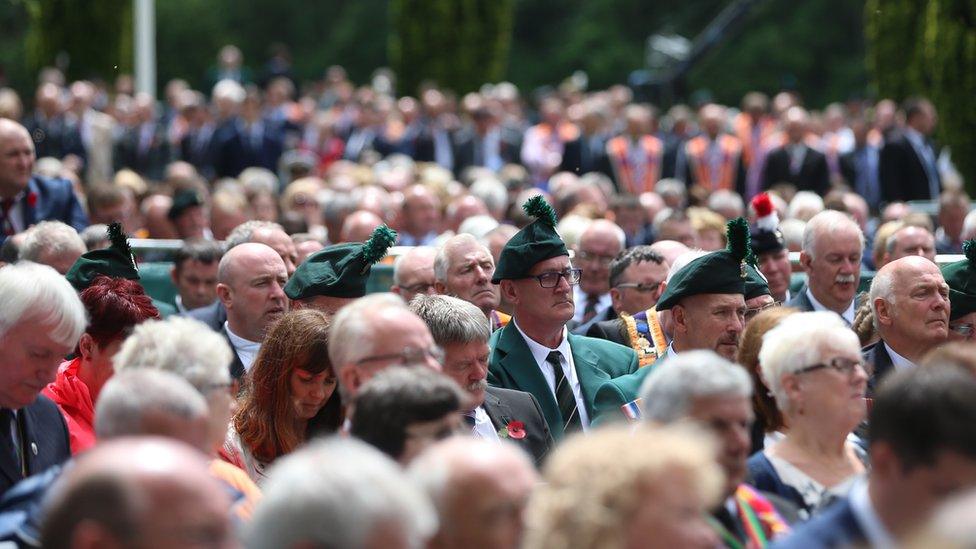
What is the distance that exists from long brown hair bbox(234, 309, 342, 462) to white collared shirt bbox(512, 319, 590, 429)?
65.6 inches

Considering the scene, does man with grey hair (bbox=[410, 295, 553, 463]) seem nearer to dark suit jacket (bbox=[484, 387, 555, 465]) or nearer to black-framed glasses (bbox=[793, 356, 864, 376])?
dark suit jacket (bbox=[484, 387, 555, 465])

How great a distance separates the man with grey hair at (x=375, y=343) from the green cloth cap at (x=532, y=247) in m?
2.65

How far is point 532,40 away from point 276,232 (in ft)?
109

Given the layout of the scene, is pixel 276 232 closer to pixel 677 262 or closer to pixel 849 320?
pixel 677 262

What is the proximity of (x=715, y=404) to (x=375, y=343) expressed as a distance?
1.20 metres

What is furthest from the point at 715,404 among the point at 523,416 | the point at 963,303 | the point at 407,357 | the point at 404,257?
the point at 404,257

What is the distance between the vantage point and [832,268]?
9508 millimetres

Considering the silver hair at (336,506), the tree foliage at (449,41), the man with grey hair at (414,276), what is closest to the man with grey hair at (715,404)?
the silver hair at (336,506)

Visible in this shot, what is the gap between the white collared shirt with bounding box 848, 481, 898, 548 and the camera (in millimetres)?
4312

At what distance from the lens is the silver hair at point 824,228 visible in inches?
377

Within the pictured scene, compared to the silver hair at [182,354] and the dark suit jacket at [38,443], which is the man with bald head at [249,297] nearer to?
the dark suit jacket at [38,443]

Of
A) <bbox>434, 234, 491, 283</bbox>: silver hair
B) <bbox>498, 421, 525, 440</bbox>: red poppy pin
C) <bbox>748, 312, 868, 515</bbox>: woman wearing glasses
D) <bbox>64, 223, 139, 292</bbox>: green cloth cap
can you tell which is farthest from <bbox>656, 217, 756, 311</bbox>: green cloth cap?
<bbox>64, 223, 139, 292</bbox>: green cloth cap

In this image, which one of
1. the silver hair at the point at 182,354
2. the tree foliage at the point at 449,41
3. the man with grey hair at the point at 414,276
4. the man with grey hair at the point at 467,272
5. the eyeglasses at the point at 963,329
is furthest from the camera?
the tree foliage at the point at 449,41

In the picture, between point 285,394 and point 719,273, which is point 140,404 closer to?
point 285,394
